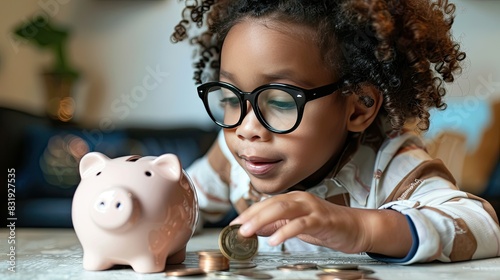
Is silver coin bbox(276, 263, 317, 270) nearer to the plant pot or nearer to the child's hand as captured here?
the child's hand

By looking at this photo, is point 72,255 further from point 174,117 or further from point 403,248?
point 174,117

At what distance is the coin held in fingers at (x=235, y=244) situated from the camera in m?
0.73

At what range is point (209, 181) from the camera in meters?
1.35

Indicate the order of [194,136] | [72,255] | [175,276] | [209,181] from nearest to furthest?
1. [175,276]
2. [72,255]
3. [209,181]
4. [194,136]

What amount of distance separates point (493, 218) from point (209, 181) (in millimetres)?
613

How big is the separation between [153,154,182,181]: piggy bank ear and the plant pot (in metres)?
2.20

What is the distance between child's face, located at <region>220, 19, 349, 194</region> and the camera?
94cm

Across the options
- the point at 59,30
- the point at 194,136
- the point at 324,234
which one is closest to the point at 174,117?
the point at 194,136

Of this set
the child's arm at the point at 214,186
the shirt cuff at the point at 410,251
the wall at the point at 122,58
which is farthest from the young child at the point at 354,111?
the wall at the point at 122,58

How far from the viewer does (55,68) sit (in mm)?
2883

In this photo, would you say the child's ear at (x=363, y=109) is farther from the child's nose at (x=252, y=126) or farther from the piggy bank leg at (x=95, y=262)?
the piggy bank leg at (x=95, y=262)

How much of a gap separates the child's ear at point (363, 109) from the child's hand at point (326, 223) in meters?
0.26

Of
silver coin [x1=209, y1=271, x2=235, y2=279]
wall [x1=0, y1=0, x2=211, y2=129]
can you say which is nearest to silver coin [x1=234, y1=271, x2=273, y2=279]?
silver coin [x1=209, y1=271, x2=235, y2=279]

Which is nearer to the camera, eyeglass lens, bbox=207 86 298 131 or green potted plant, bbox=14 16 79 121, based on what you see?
eyeglass lens, bbox=207 86 298 131
